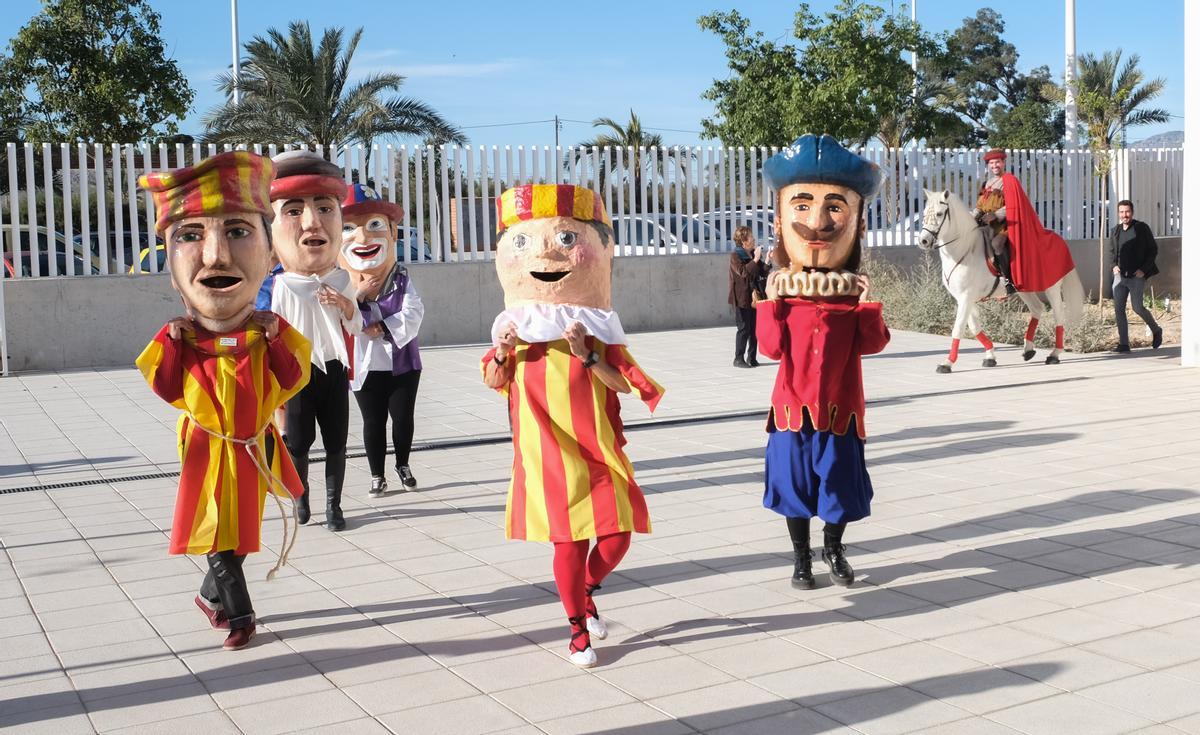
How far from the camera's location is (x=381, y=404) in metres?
7.85

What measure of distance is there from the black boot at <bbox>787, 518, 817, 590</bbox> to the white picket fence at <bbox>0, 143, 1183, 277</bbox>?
11.1 meters

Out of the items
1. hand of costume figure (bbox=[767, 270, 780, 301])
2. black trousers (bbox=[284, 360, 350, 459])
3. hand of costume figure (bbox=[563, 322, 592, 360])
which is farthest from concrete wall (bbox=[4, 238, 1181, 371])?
hand of costume figure (bbox=[563, 322, 592, 360])

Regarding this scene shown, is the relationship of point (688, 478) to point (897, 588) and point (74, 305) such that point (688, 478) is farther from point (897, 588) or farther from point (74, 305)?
point (74, 305)

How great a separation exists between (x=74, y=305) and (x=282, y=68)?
10537 millimetres

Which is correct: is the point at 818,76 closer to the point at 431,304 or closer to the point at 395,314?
the point at 431,304

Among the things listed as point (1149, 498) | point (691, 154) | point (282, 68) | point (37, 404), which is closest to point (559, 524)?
point (1149, 498)

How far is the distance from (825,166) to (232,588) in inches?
121

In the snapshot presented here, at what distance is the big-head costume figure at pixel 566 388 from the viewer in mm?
4898

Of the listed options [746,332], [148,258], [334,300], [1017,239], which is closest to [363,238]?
[334,300]

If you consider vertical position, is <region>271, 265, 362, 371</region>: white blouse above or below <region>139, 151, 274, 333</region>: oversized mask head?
below

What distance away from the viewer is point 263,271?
209 inches

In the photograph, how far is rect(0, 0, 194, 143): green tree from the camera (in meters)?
23.2

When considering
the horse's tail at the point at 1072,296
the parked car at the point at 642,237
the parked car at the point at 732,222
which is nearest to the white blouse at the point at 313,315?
the horse's tail at the point at 1072,296

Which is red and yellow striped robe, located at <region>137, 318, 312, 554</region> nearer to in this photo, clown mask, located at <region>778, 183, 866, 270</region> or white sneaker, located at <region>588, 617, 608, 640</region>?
white sneaker, located at <region>588, 617, 608, 640</region>
